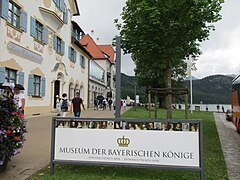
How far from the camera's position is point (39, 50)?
1977 centimetres

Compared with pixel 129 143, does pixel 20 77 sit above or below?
above

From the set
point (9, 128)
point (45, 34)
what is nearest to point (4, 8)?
point (45, 34)

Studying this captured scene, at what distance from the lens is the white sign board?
468cm

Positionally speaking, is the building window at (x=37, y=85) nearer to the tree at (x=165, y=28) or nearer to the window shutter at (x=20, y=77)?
the window shutter at (x=20, y=77)

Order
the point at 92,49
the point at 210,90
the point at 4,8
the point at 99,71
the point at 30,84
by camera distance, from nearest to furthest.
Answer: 1. the point at 4,8
2. the point at 30,84
3. the point at 99,71
4. the point at 92,49
5. the point at 210,90

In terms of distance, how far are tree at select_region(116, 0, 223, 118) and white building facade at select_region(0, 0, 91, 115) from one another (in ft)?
Answer: 25.3

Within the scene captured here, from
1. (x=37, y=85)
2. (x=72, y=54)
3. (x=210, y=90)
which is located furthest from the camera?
(x=210, y=90)

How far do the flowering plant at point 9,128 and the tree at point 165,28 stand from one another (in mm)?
5753

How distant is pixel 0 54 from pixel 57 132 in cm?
1096

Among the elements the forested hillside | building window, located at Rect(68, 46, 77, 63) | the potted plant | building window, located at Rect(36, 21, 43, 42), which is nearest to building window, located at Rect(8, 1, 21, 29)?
building window, located at Rect(36, 21, 43, 42)

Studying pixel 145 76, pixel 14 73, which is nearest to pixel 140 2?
pixel 14 73

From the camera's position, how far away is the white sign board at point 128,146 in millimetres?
4676

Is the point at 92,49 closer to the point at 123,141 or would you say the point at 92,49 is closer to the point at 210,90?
the point at 210,90

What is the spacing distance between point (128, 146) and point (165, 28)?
19.0ft
